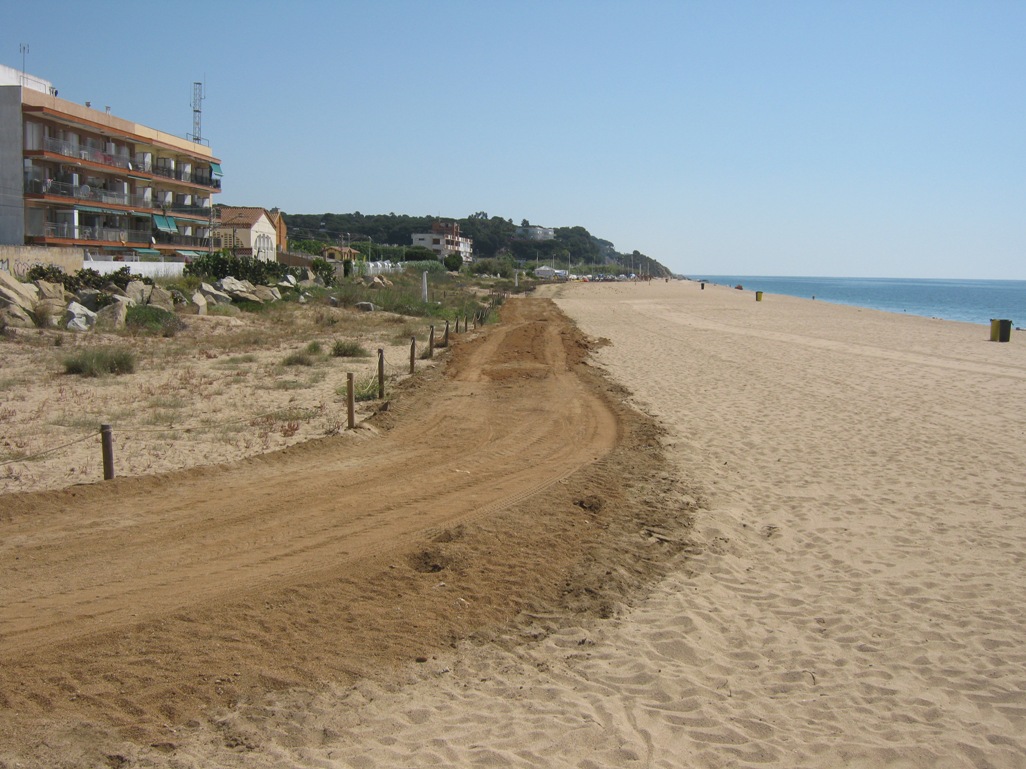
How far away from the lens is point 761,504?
8.99 meters

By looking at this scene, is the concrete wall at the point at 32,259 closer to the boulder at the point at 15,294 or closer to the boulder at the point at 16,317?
the boulder at the point at 15,294

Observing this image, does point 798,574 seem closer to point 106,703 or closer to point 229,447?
point 106,703

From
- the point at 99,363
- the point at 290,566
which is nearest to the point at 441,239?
the point at 99,363

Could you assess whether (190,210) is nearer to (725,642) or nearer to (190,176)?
(190,176)

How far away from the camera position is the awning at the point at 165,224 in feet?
151

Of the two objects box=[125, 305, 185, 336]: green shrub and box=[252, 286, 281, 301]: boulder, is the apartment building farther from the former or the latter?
box=[125, 305, 185, 336]: green shrub

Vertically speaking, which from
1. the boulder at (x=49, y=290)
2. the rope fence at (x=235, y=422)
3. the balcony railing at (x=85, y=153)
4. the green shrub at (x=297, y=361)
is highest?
the balcony railing at (x=85, y=153)

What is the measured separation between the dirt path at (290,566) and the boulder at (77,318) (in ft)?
46.5

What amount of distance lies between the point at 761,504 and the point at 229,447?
665 centimetres

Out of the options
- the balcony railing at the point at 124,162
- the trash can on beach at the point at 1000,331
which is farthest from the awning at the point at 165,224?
the trash can on beach at the point at 1000,331

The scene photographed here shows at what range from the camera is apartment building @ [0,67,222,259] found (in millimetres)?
35938

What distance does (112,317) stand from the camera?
74.8 ft

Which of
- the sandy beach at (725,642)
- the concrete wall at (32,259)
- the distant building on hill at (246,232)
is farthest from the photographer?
the distant building on hill at (246,232)

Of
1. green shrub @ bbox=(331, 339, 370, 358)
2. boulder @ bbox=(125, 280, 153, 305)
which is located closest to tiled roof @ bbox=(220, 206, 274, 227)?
boulder @ bbox=(125, 280, 153, 305)
